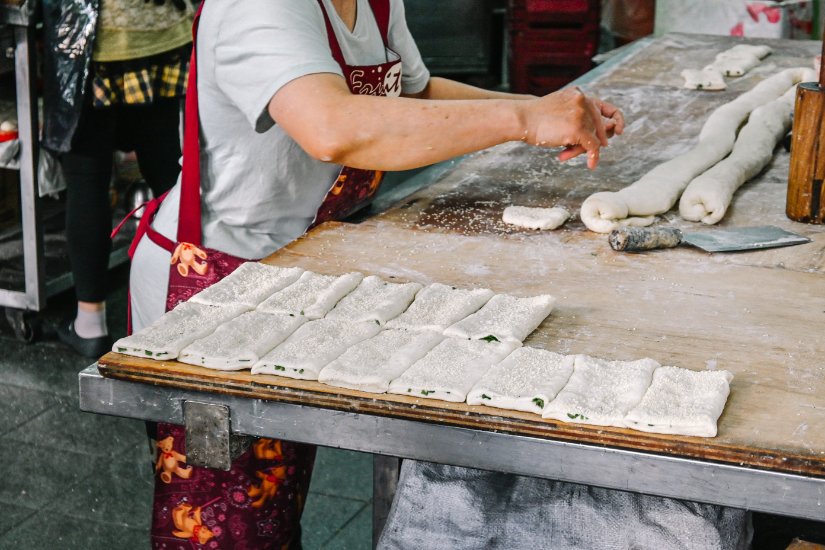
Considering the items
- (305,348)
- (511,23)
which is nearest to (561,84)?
(511,23)

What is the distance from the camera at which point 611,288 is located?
184cm

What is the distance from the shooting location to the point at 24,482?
305 cm

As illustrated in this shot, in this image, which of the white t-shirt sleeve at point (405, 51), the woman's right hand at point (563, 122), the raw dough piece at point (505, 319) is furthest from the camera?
the white t-shirt sleeve at point (405, 51)

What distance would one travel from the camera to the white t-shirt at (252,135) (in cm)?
177

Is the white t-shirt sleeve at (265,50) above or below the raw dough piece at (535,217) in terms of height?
above

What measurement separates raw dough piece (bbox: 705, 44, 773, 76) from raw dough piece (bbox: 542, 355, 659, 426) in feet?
8.16

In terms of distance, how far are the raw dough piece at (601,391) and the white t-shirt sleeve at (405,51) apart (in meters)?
1.12

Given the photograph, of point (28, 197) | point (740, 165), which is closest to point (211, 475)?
point (740, 165)

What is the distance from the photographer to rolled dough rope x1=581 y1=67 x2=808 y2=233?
2168 mm

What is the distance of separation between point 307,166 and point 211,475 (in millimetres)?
641

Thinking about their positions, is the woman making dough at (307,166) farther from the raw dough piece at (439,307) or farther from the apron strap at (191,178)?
the raw dough piece at (439,307)

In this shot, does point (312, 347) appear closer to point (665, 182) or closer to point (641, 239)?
point (641, 239)

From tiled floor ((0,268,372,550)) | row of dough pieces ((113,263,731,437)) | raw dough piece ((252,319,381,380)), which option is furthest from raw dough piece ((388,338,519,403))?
tiled floor ((0,268,372,550))

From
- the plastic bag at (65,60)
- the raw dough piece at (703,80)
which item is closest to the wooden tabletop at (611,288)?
the raw dough piece at (703,80)
